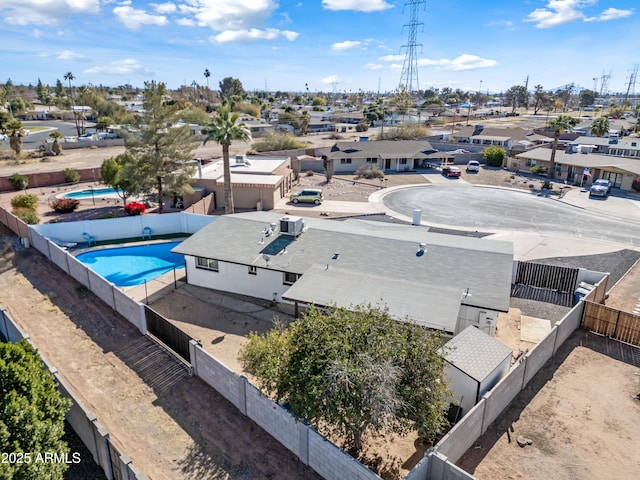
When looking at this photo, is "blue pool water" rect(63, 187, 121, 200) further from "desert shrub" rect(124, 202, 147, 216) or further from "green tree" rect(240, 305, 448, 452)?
"green tree" rect(240, 305, 448, 452)

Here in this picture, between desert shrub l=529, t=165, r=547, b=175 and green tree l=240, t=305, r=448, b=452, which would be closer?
green tree l=240, t=305, r=448, b=452

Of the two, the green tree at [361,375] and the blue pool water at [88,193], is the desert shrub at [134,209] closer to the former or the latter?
the blue pool water at [88,193]

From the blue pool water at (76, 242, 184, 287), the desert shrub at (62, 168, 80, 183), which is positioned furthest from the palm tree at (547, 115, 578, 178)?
the desert shrub at (62, 168, 80, 183)

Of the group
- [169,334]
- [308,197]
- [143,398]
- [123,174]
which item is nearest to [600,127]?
[308,197]

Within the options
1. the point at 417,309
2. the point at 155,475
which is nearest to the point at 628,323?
the point at 417,309

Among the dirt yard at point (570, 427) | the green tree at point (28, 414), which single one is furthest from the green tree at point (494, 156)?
the green tree at point (28, 414)

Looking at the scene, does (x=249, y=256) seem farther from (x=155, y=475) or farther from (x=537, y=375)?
(x=537, y=375)

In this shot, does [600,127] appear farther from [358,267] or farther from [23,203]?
[23,203]
